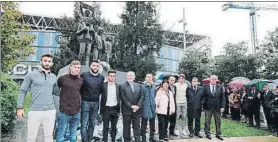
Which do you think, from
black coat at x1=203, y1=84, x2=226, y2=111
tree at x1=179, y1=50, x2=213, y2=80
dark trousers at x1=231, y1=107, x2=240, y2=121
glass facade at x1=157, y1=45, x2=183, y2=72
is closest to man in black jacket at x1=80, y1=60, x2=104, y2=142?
black coat at x1=203, y1=84, x2=226, y2=111

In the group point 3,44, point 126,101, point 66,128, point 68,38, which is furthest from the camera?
point 68,38

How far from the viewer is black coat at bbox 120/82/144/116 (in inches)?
239

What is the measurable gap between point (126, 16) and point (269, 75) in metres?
10.7

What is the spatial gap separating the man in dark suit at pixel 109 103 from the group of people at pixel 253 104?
5023 mm

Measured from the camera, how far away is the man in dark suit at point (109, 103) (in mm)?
5914

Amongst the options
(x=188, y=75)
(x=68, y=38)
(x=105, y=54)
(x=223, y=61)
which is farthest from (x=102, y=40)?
(x=68, y=38)

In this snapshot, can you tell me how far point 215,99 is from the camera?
7.55 meters

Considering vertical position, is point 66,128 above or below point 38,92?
below

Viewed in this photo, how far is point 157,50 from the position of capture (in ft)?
74.0

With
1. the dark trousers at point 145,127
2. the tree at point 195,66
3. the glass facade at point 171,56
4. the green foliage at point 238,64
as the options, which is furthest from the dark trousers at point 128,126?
the glass facade at point 171,56

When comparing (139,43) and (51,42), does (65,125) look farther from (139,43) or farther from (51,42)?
(51,42)

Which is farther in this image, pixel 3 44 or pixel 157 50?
pixel 157 50

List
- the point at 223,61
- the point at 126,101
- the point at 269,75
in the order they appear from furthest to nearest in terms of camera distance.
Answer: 1. the point at 223,61
2. the point at 269,75
3. the point at 126,101

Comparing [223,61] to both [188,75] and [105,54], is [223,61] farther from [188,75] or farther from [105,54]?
[105,54]
